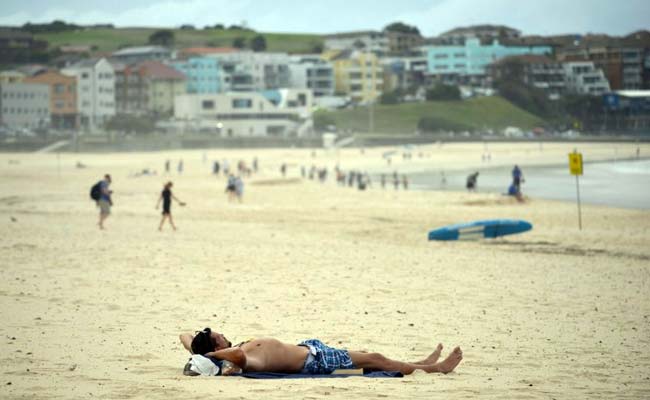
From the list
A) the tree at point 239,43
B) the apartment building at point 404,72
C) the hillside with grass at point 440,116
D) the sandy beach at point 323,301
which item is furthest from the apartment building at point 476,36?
the sandy beach at point 323,301

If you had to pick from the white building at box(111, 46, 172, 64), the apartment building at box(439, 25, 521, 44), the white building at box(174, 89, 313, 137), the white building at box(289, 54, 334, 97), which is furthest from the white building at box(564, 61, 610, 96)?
the white building at box(111, 46, 172, 64)

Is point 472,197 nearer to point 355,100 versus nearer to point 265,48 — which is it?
point 355,100

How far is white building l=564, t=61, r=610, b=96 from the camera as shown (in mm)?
146125

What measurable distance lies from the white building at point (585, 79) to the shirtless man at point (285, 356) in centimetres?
14014

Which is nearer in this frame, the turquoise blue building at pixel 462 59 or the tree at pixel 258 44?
the turquoise blue building at pixel 462 59

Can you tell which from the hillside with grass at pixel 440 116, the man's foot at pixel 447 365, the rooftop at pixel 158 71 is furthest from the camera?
the rooftop at pixel 158 71

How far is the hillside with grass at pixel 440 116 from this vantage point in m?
128

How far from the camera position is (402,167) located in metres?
72.6

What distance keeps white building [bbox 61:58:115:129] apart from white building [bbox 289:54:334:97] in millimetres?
27981

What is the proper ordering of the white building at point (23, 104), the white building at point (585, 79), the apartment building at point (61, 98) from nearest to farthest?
the white building at point (23, 104) < the apartment building at point (61, 98) < the white building at point (585, 79)

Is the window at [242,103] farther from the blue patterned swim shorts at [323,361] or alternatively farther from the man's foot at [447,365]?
the blue patterned swim shorts at [323,361]

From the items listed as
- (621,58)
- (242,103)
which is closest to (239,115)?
(242,103)

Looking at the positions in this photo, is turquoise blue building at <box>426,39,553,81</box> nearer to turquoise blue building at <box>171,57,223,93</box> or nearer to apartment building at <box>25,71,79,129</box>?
turquoise blue building at <box>171,57,223,93</box>

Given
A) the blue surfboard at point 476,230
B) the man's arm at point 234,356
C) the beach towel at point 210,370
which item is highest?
the man's arm at point 234,356
